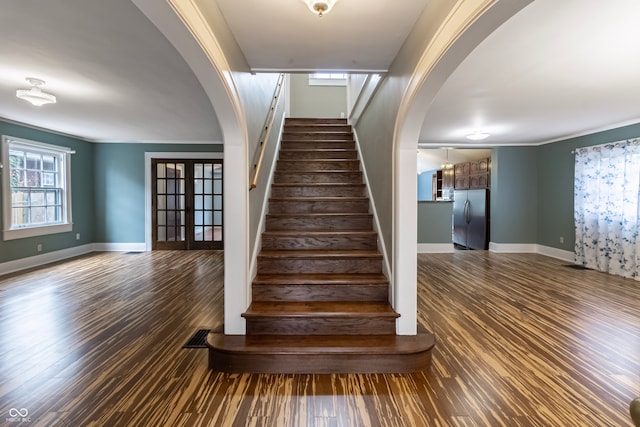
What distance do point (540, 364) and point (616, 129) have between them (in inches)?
180

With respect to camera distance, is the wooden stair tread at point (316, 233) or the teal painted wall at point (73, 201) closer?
the wooden stair tread at point (316, 233)

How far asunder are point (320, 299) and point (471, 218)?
609cm

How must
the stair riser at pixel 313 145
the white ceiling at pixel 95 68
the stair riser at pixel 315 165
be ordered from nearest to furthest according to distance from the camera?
the white ceiling at pixel 95 68 < the stair riser at pixel 315 165 < the stair riser at pixel 313 145

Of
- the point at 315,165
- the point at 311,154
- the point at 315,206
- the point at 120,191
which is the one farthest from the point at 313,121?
the point at 120,191

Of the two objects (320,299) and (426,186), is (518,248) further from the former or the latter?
(320,299)

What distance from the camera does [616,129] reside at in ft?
15.9

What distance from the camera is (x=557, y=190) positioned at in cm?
601

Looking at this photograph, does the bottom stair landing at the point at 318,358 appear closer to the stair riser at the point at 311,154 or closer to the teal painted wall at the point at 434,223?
the stair riser at the point at 311,154

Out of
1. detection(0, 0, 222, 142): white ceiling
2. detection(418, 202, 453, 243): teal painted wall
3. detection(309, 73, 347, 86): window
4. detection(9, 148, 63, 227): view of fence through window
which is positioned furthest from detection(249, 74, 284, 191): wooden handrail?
detection(9, 148, 63, 227): view of fence through window

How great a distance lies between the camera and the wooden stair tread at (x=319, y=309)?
2.36 m

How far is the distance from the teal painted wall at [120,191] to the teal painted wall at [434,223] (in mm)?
5343

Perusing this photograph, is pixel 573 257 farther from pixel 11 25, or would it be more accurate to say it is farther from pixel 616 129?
pixel 11 25

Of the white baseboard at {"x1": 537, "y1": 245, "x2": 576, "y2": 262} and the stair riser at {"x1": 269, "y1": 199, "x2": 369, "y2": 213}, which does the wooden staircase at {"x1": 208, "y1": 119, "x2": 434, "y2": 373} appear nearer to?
the stair riser at {"x1": 269, "y1": 199, "x2": 369, "y2": 213}

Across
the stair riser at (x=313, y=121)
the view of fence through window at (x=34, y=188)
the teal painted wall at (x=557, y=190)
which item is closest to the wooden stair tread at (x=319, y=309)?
the stair riser at (x=313, y=121)
